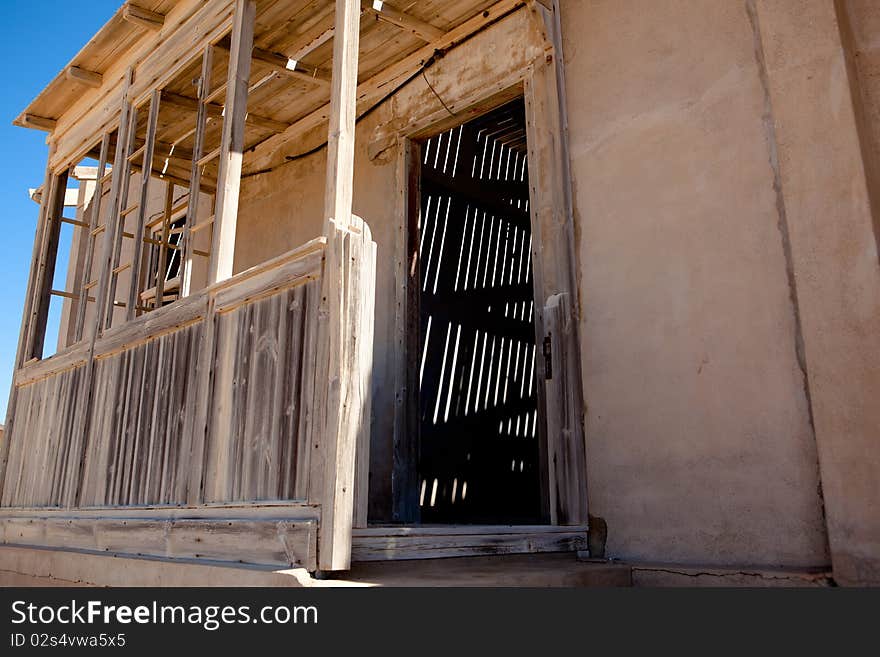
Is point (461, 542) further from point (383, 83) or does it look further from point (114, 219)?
point (383, 83)

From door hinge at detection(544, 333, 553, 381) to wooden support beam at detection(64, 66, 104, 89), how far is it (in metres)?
4.46

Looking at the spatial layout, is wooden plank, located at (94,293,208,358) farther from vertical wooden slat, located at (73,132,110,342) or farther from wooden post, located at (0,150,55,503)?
wooden post, located at (0,150,55,503)

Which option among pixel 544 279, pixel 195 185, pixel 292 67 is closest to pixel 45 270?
pixel 195 185

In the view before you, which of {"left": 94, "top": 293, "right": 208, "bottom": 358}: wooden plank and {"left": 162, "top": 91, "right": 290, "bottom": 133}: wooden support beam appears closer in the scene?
{"left": 94, "top": 293, "right": 208, "bottom": 358}: wooden plank

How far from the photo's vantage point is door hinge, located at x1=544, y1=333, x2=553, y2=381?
445 centimetres

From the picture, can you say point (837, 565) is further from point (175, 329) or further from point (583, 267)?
point (175, 329)

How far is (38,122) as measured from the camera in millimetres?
6793

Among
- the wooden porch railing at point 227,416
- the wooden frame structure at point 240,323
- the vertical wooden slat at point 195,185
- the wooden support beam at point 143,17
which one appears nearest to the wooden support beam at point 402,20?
the wooden frame structure at point 240,323

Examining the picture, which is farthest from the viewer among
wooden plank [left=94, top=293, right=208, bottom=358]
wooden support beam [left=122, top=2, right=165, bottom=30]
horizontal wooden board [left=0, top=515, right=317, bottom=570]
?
wooden support beam [left=122, top=2, right=165, bottom=30]

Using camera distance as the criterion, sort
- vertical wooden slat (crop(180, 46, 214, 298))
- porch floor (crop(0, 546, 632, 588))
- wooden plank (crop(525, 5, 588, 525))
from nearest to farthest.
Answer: porch floor (crop(0, 546, 632, 588)) → wooden plank (crop(525, 5, 588, 525)) → vertical wooden slat (crop(180, 46, 214, 298))

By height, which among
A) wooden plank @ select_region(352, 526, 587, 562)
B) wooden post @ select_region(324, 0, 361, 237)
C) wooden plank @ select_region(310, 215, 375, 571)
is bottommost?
wooden plank @ select_region(352, 526, 587, 562)

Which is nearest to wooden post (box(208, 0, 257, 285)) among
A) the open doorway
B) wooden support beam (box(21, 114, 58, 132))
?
the open doorway

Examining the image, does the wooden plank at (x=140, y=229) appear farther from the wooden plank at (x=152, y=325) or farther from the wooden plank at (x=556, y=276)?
the wooden plank at (x=556, y=276)

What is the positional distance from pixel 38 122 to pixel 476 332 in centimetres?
453
